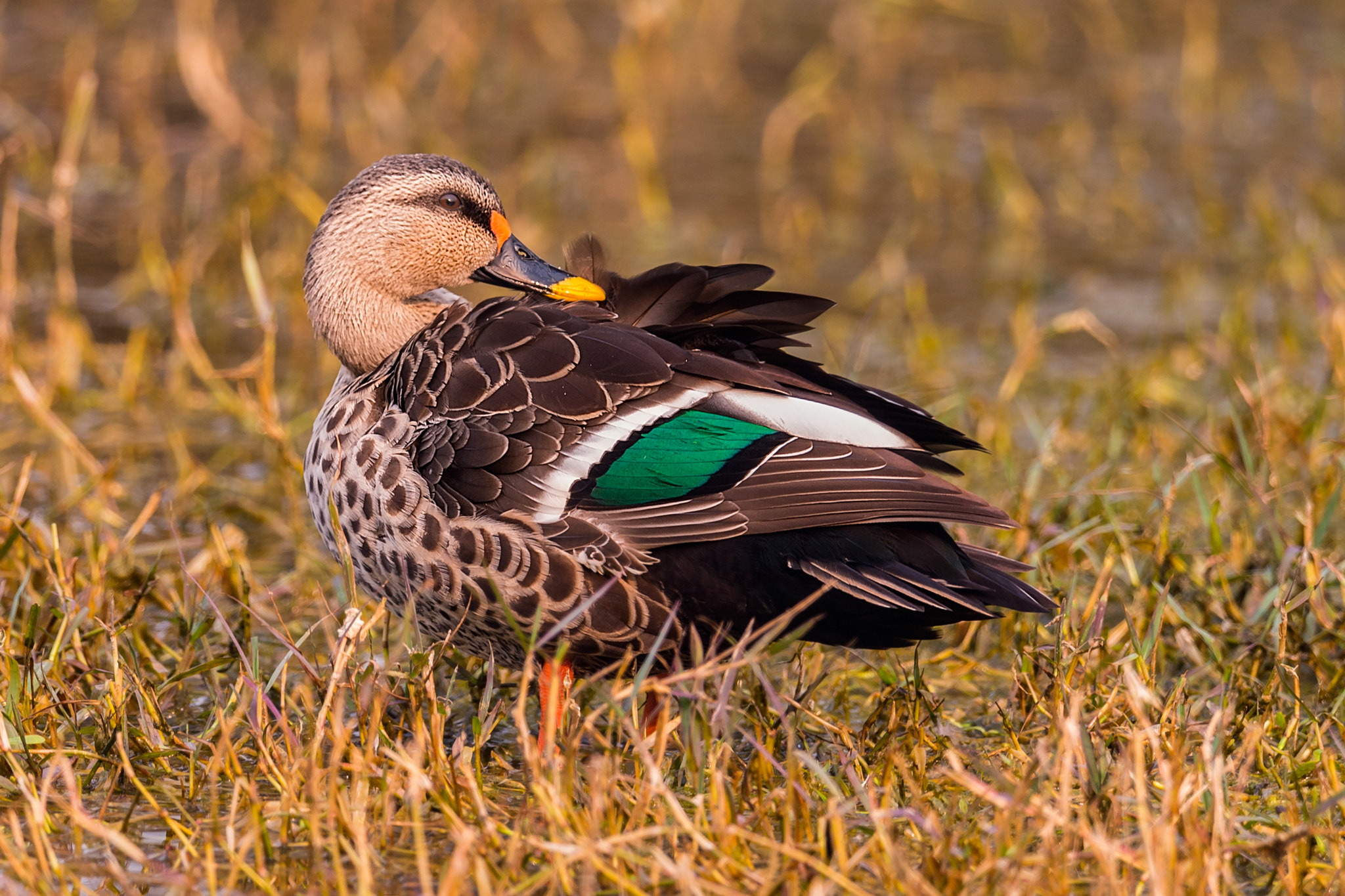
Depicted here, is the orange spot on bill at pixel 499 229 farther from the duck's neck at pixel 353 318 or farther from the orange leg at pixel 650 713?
the orange leg at pixel 650 713

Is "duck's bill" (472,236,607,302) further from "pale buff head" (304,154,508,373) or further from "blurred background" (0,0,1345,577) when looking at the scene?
"blurred background" (0,0,1345,577)

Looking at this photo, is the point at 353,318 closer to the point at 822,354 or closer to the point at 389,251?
the point at 389,251

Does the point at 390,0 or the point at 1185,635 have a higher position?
the point at 390,0

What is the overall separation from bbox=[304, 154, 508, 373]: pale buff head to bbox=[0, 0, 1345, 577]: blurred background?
515 mm

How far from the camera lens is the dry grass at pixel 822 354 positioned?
2.85 meters

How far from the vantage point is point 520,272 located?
13.6 ft

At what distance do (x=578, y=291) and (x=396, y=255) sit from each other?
1.60 ft

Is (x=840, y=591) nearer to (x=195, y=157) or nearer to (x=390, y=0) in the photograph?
(x=195, y=157)

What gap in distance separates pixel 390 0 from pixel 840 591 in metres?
8.86

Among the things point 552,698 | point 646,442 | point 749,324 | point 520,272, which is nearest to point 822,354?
point 520,272

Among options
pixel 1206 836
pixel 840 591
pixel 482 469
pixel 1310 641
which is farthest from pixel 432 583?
pixel 1310 641

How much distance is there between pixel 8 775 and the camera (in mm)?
3205

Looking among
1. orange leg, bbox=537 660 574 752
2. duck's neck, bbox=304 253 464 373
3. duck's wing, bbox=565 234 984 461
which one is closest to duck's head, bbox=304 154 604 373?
duck's neck, bbox=304 253 464 373

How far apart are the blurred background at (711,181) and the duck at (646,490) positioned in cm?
100
